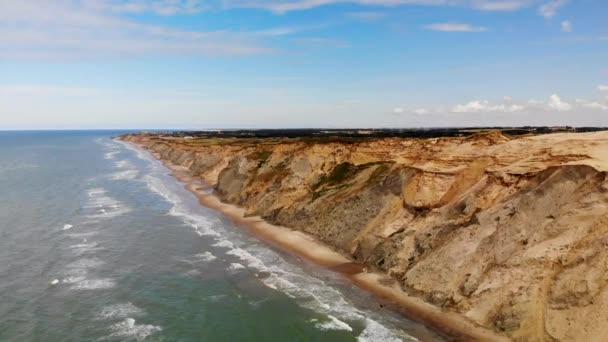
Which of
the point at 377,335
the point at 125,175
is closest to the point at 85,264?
the point at 377,335

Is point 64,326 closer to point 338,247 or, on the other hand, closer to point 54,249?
point 54,249

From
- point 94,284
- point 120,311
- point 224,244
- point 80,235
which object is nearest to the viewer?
point 120,311

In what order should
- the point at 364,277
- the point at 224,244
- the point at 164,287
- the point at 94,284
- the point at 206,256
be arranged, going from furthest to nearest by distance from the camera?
the point at 224,244 → the point at 206,256 → the point at 364,277 → the point at 94,284 → the point at 164,287

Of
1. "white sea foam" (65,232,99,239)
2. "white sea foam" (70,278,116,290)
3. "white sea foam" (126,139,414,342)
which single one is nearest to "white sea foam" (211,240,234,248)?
"white sea foam" (126,139,414,342)

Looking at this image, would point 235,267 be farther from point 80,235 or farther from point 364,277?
point 80,235

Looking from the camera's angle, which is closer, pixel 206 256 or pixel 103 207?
pixel 206 256

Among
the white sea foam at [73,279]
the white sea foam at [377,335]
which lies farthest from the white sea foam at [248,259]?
the white sea foam at [377,335]
